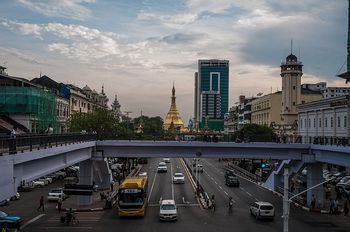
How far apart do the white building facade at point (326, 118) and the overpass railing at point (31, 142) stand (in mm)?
31333

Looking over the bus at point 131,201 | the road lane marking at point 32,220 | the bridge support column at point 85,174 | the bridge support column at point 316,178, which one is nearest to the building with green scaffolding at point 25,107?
the bridge support column at point 85,174

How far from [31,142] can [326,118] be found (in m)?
56.3

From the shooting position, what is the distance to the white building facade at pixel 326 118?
6506 cm

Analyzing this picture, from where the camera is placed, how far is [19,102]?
61969mm

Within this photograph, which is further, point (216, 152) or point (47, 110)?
point (47, 110)

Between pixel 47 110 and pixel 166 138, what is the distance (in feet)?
71.2

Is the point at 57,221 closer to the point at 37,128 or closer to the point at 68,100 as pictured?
the point at 37,128

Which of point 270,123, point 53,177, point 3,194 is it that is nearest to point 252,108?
point 270,123

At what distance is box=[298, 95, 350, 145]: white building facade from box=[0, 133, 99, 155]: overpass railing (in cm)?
3133

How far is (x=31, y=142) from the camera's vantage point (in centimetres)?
2506

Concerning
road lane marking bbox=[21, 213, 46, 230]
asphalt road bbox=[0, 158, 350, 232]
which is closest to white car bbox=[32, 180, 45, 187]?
asphalt road bbox=[0, 158, 350, 232]

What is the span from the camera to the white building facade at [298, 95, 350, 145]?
6506cm

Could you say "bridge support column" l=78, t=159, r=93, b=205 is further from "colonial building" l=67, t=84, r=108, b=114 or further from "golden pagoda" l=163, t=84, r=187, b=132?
"golden pagoda" l=163, t=84, r=187, b=132

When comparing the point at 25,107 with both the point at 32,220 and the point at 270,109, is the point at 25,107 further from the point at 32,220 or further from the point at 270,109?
the point at 270,109
